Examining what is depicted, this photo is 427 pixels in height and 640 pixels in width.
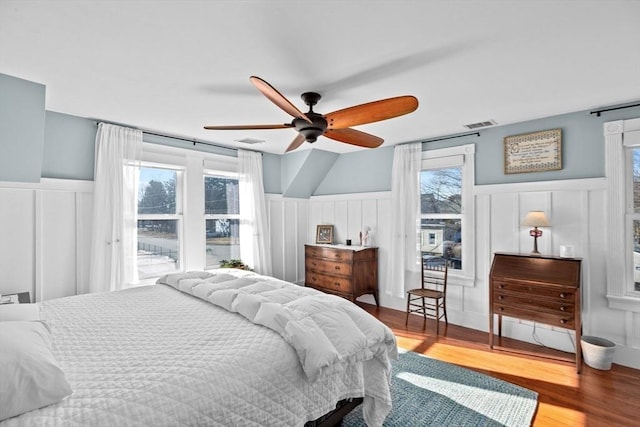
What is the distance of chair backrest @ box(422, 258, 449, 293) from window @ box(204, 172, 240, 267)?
9.07 ft

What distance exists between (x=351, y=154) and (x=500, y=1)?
3.68 meters

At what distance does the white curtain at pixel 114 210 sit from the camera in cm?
338

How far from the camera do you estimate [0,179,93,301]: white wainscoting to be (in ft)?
9.43

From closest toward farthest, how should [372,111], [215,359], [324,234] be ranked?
[215,359] < [372,111] < [324,234]

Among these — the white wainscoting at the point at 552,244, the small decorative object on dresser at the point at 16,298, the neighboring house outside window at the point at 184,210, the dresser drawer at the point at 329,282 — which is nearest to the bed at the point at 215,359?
the small decorative object on dresser at the point at 16,298

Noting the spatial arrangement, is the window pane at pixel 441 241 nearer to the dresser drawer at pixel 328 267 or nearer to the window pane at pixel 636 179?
the dresser drawer at pixel 328 267

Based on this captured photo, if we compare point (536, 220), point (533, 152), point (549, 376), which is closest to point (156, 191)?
point (536, 220)

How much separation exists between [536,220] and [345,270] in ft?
7.86

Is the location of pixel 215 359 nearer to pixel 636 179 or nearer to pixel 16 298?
pixel 16 298

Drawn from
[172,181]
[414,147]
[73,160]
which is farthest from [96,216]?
[414,147]

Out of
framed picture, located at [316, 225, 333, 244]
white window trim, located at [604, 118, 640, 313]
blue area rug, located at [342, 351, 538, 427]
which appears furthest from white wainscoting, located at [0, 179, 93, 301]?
white window trim, located at [604, 118, 640, 313]

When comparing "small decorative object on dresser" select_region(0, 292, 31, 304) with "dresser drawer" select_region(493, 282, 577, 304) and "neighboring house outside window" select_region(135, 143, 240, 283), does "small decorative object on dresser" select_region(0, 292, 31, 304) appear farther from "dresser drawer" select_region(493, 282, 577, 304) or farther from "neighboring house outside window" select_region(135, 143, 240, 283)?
"dresser drawer" select_region(493, 282, 577, 304)

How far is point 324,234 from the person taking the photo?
5.42 metres

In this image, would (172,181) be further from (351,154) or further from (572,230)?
(572,230)
